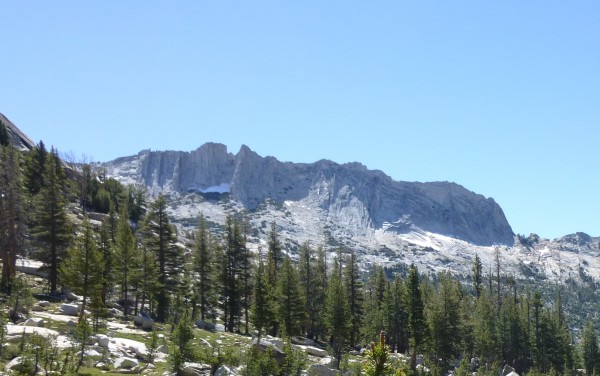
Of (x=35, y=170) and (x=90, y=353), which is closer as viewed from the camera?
(x=90, y=353)

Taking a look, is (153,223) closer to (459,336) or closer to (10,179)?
(10,179)

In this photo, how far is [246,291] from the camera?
71.0m

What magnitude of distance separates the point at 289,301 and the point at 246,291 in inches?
287

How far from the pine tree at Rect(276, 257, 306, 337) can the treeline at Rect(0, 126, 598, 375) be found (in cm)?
16

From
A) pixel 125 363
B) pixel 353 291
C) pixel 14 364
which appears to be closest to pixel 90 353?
pixel 125 363

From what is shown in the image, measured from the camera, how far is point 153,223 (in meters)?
68.6

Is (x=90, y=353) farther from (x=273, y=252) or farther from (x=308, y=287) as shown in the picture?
(x=273, y=252)

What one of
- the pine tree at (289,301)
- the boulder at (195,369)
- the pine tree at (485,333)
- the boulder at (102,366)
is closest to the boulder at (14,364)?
the boulder at (102,366)

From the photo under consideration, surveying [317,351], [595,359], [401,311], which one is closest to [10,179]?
[317,351]

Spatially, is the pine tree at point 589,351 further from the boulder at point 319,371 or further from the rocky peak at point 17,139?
the rocky peak at point 17,139

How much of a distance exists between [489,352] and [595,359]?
82.0 ft

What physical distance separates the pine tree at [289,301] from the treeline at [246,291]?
16 cm

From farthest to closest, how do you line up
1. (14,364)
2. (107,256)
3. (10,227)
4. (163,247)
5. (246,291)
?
(246,291) < (163,247) < (107,256) < (10,227) < (14,364)

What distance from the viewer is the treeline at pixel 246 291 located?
190 feet
